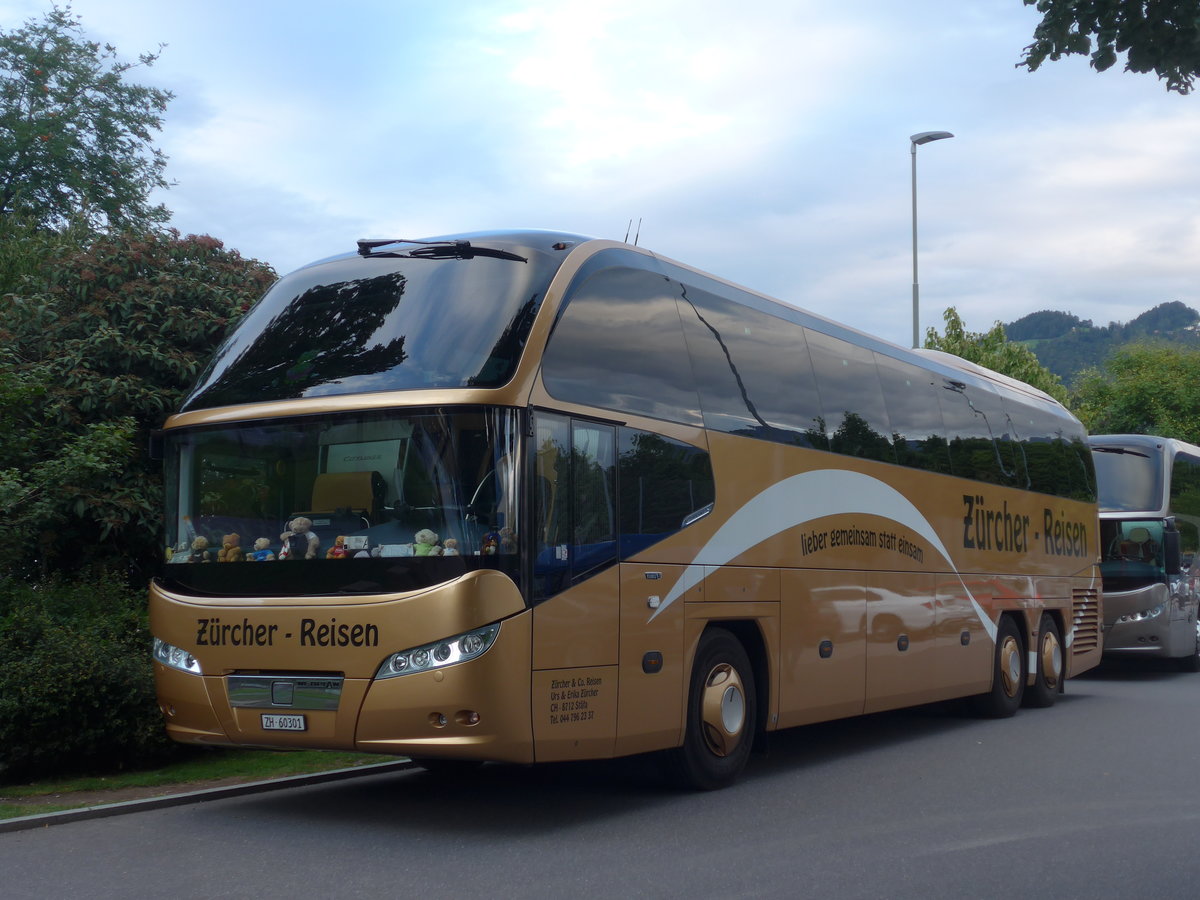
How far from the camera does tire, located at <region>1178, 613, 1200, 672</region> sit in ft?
72.5

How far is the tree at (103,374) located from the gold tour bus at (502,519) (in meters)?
3.75

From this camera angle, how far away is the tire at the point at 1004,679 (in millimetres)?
15633

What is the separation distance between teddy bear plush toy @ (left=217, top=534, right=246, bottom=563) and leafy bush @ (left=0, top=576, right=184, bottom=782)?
2186 mm

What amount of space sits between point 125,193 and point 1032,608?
24423mm

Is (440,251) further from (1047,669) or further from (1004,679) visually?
(1047,669)

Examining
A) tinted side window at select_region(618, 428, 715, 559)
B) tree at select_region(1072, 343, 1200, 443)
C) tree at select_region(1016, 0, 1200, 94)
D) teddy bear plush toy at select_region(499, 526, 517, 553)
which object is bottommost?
teddy bear plush toy at select_region(499, 526, 517, 553)

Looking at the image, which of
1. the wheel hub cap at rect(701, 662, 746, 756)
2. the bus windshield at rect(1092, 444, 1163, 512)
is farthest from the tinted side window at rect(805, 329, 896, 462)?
the bus windshield at rect(1092, 444, 1163, 512)

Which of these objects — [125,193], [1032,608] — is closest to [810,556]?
[1032,608]

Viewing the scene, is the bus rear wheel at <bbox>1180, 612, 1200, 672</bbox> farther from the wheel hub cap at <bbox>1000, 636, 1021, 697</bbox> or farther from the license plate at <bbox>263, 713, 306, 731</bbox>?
the license plate at <bbox>263, 713, 306, 731</bbox>

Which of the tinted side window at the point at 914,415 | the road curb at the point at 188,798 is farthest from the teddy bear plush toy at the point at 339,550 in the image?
the tinted side window at the point at 914,415

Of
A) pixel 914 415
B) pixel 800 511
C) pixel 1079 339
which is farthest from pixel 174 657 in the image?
pixel 1079 339

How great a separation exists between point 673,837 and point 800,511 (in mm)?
3820

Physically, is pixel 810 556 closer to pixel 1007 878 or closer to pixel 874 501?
pixel 874 501

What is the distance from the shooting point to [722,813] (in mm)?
9117
